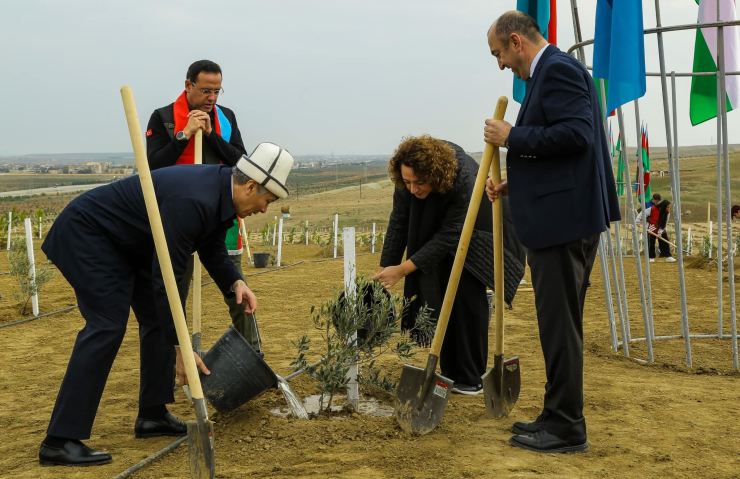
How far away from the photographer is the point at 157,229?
8.73ft

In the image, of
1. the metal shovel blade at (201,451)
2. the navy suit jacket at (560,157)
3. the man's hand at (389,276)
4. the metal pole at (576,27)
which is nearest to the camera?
the metal shovel blade at (201,451)

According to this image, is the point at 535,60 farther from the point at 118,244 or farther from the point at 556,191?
the point at 118,244

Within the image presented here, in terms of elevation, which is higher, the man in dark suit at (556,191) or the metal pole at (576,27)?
the metal pole at (576,27)

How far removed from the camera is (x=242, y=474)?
2859 millimetres

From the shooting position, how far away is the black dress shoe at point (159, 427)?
3.40m

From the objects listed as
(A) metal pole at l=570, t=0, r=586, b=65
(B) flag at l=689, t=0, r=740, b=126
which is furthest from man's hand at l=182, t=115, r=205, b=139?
(B) flag at l=689, t=0, r=740, b=126

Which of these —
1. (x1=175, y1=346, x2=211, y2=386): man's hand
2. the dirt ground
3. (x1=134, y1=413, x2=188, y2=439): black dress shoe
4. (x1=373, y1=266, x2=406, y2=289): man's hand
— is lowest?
the dirt ground

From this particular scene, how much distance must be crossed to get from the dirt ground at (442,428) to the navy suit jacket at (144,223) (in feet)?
2.43

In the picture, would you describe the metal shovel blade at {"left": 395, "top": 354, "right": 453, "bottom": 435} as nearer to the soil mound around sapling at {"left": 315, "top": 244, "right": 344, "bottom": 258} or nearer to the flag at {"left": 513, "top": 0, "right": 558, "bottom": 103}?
the flag at {"left": 513, "top": 0, "right": 558, "bottom": 103}

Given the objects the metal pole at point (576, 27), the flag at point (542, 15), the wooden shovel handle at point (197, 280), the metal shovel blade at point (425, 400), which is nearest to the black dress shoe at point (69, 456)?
the wooden shovel handle at point (197, 280)

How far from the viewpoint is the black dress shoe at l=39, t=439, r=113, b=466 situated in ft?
9.75

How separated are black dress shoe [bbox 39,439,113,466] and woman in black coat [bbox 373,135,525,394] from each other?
164cm

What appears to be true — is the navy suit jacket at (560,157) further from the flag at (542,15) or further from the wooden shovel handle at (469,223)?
the flag at (542,15)

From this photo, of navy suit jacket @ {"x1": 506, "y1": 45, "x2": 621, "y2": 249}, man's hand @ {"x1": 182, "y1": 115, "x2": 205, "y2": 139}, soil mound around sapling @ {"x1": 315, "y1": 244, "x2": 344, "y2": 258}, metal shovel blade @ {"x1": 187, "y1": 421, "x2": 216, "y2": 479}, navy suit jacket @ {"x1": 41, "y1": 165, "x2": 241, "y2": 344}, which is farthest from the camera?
soil mound around sapling @ {"x1": 315, "y1": 244, "x2": 344, "y2": 258}
